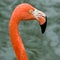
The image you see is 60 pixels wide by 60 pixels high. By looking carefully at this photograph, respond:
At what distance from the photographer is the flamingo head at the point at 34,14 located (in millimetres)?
3271

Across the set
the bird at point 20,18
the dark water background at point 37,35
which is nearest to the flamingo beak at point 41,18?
the bird at point 20,18

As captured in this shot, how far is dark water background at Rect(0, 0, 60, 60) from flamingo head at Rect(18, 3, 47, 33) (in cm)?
197

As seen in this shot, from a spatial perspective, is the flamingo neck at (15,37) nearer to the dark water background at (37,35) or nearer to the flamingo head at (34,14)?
the flamingo head at (34,14)

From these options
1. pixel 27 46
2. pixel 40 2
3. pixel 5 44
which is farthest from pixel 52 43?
pixel 40 2

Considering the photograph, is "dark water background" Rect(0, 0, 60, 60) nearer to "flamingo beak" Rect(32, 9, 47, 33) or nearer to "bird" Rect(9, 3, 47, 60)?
"bird" Rect(9, 3, 47, 60)

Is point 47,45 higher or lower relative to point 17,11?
lower

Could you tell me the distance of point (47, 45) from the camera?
5.59 metres

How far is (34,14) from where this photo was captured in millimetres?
3328

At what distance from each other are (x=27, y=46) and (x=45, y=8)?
54.4 inches

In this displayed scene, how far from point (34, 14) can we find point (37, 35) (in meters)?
2.51

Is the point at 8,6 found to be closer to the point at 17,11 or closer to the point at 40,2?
the point at 40,2

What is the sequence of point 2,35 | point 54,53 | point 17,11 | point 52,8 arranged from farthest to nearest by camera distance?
1. point 52,8
2. point 2,35
3. point 54,53
4. point 17,11

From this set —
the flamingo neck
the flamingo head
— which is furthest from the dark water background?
the flamingo head

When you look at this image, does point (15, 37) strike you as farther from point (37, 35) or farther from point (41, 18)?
point (37, 35)
